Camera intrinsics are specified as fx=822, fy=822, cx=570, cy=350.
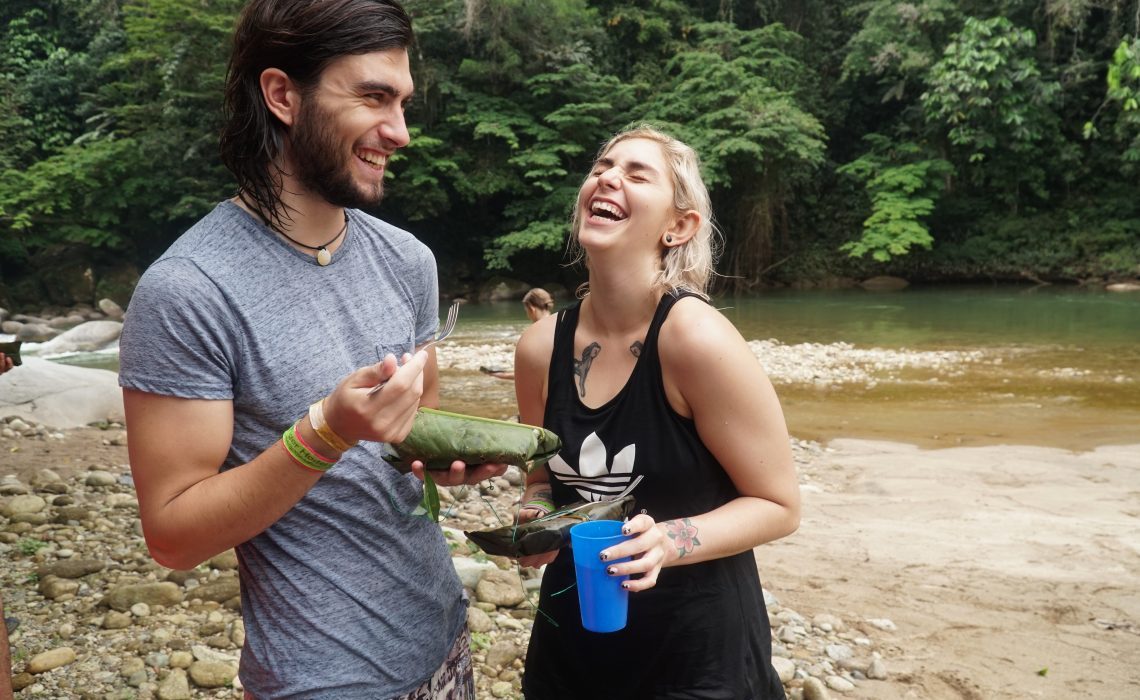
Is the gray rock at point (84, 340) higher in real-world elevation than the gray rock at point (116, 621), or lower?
lower

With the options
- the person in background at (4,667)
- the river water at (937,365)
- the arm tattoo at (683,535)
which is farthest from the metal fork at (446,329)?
the river water at (937,365)

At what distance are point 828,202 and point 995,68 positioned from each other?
7.48m

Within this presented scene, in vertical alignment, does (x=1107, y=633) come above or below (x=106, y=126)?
below

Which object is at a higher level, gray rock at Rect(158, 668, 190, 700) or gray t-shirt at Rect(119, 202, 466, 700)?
gray t-shirt at Rect(119, 202, 466, 700)

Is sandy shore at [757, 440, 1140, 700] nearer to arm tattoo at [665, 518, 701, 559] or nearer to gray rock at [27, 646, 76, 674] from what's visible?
arm tattoo at [665, 518, 701, 559]

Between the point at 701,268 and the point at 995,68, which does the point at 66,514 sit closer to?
the point at 701,268

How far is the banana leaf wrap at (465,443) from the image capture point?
1604 mm

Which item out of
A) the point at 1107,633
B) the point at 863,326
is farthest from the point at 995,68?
the point at 1107,633

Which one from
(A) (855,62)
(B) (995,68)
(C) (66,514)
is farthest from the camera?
(A) (855,62)

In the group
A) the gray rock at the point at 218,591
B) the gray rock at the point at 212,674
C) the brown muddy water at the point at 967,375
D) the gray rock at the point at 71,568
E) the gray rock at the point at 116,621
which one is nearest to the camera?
the gray rock at the point at 212,674

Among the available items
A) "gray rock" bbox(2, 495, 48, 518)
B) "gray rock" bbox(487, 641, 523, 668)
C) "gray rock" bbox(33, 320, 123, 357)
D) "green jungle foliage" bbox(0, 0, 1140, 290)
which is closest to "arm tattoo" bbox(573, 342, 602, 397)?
"gray rock" bbox(487, 641, 523, 668)

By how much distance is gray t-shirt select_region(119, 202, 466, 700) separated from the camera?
1383mm

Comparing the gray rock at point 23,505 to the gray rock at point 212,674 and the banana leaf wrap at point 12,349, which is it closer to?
the banana leaf wrap at point 12,349

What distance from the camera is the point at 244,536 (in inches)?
54.8
